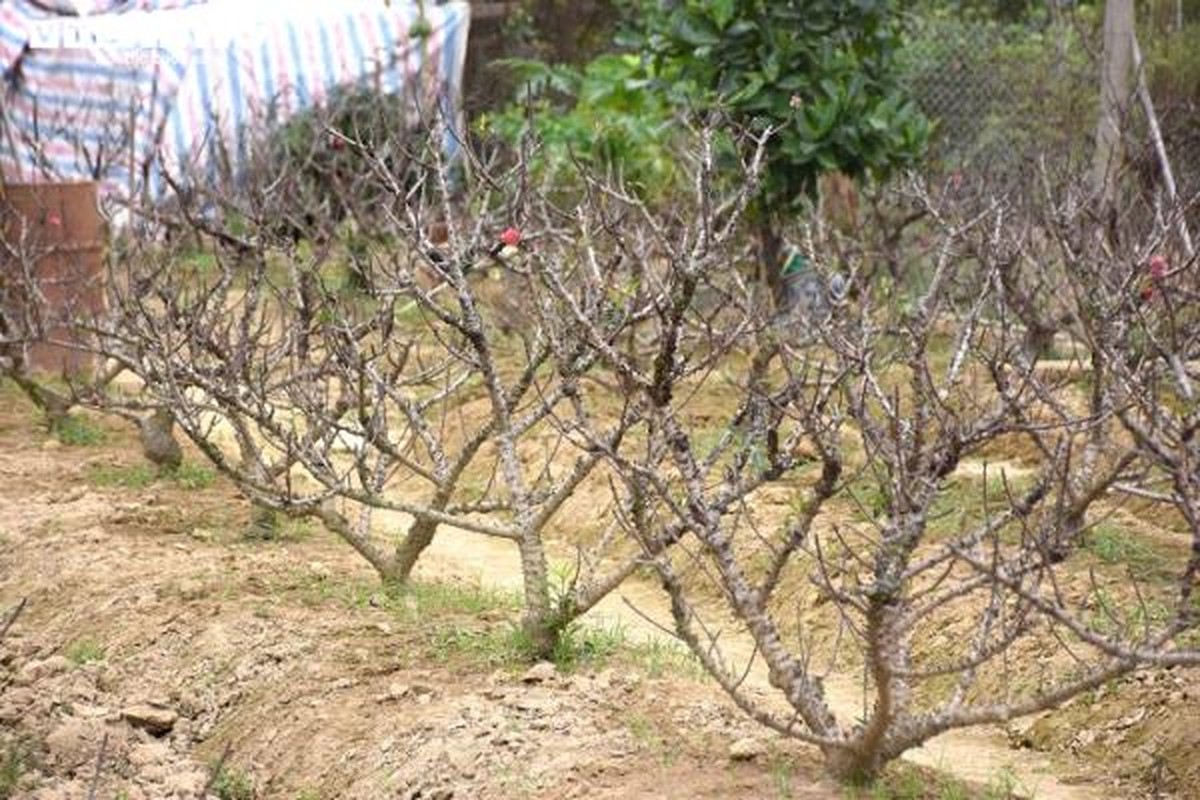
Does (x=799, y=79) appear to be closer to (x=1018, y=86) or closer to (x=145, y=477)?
(x=145, y=477)

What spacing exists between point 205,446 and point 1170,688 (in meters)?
2.72

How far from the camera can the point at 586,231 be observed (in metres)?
5.61

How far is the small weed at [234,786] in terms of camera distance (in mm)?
5645

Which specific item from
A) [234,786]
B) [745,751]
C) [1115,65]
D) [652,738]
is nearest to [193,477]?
[234,786]

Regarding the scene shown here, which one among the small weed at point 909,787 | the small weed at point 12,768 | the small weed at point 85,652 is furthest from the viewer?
the small weed at point 85,652

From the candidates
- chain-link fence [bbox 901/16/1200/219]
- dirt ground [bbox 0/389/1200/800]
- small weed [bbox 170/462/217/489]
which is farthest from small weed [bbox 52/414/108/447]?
chain-link fence [bbox 901/16/1200/219]

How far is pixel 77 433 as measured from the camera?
9.45m

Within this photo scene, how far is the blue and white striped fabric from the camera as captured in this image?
14.9m

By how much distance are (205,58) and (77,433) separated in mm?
6624

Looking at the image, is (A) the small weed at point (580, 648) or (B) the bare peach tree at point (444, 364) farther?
(A) the small weed at point (580, 648)

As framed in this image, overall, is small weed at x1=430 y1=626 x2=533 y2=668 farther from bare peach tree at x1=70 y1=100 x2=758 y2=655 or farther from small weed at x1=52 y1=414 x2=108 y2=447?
small weed at x1=52 y1=414 x2=108 y2=447

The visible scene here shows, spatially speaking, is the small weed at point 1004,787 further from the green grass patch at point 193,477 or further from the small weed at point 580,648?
the green grass patch at point 193,477

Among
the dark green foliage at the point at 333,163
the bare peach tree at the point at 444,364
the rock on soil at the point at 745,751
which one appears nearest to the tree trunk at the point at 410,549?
the bare peach tree at the point at 444,364

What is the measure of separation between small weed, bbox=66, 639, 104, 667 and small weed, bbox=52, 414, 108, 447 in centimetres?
284
